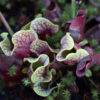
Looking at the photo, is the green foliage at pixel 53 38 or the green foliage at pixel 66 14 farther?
the green foliage at pixel 66 14

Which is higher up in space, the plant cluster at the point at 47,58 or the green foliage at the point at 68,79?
the plant cluster at the point at 47,58

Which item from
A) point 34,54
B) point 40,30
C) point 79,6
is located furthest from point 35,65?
point 79,6

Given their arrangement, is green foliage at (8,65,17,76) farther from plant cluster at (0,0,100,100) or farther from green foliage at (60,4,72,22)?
green foliage at (60,4,72,22)

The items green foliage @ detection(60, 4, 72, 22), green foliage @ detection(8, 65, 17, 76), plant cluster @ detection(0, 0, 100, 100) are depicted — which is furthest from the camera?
green foliage @ detection(60, 4, 72, 22)

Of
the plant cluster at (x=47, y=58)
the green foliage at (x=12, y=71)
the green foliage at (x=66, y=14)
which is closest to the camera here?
the plant cluster at (x=47, y=58)

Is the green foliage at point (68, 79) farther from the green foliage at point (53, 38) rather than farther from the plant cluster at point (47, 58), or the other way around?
the green foliage at point (53, 38)

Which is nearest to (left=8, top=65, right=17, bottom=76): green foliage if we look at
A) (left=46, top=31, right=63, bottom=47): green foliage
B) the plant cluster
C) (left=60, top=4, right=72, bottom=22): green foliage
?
the plant cluster

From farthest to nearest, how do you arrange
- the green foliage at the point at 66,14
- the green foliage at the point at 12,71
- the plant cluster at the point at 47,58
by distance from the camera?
1. the green foliage at the point at 66,14
2. the green foliage at the point at 12,71
3. the plant cluster at the point at 47,58

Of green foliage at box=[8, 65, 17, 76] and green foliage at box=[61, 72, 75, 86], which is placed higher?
green foliage at box=[8, 65, 17, 76]

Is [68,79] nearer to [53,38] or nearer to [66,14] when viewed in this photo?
[53,38]

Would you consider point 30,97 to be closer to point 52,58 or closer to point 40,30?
point 52,58

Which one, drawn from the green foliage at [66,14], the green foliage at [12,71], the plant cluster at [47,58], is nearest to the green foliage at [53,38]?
the plant cluster at [47,58]

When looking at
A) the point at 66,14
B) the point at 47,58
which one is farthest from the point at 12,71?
the point at 66,14
